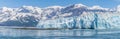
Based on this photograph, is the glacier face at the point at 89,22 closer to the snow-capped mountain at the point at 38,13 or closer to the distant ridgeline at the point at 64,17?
the distant ridgeline at the point at 64,17

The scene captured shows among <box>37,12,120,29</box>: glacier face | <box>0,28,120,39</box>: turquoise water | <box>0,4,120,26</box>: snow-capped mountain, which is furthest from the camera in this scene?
<box>0,4,120,26</box>: snow-capped mountain

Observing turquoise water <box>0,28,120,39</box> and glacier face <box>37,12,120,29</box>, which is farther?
glacier face <box>37,12,120,29</box>

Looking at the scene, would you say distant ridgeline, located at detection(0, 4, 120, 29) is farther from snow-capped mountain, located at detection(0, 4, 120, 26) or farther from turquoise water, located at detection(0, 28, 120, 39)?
turquoise water, located at detection(0, 28, 120, 39)

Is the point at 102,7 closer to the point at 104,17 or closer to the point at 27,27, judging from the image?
the point at 104,17

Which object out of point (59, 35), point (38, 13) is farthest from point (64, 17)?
point (59, 35)

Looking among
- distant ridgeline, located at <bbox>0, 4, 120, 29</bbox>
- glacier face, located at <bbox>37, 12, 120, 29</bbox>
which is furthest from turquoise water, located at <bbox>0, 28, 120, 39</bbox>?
distant ridgeline, located at <bbox>0, 4, 120, 29</bbox>

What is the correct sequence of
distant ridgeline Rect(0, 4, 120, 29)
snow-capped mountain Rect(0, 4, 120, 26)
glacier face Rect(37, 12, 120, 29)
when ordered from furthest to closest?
1. snow-capped mountain Rect(0, 4, 120, 26)
2. distant ridgeline Rect(0, 4, 120, 29)
3. glacier face Rect(37, 12, 120, 29)

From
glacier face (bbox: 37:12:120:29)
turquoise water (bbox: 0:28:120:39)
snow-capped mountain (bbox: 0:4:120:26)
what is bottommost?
turquoise water (bbox: 0:28:120:39)

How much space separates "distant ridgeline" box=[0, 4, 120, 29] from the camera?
1698 centimetres

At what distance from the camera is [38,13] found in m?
21.3

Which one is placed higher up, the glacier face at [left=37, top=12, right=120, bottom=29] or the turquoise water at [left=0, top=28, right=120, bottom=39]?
the glacier face at [left=37, top=12, right=120, bottom=29]

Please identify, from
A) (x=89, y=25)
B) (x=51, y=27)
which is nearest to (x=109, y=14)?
(x=89, y=25)

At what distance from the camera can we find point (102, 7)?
63.1ft

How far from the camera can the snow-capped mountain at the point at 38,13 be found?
19109mm
